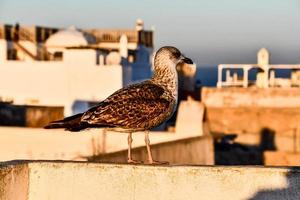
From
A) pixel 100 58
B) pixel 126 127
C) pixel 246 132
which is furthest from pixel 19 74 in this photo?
pixel 126 127

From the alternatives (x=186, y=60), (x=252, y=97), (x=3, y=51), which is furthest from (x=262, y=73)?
(x=186, y=60)

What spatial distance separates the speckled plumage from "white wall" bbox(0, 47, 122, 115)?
88.9 ft

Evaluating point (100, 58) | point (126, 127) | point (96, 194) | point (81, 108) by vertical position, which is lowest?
point (96, 194)

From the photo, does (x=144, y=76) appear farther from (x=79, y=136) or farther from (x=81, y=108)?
(x=79, y=136)

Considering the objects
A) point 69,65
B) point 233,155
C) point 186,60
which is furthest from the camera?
point 69,65

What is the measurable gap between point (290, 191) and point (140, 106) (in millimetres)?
1879

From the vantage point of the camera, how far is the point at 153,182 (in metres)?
8.12

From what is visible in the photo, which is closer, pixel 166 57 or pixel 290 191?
pixel 290 191

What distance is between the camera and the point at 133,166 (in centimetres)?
818

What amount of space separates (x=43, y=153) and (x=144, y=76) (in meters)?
23.6

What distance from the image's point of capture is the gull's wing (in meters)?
8.35

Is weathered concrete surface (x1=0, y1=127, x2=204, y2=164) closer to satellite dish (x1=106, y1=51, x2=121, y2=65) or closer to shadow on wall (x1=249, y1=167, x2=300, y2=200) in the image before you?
shadow on wall (x1=249, y1=167, x2=300, y2=200)

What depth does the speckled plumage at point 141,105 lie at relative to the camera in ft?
27.4

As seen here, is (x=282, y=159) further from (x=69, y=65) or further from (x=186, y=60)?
(x=186, y=60)
